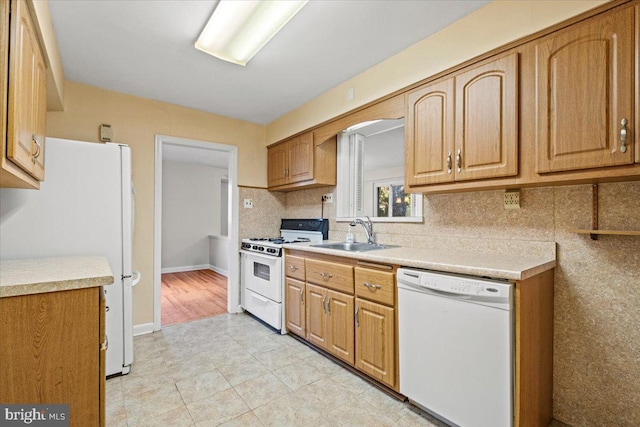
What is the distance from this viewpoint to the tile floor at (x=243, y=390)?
1700mm

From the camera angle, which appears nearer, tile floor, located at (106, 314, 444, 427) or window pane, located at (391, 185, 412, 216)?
tile floor, located at (106, 314, 444, 427)

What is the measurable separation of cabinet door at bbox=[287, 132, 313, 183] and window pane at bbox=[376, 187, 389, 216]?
0.77m

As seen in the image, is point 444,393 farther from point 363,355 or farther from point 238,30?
point 238,30

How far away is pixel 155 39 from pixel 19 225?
58.4 inches

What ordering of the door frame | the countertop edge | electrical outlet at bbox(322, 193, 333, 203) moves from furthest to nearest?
electrical outlet at bbox(322, 193, 333, 203) → the door frame → the countertop edge

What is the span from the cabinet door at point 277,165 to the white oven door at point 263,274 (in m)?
0.95

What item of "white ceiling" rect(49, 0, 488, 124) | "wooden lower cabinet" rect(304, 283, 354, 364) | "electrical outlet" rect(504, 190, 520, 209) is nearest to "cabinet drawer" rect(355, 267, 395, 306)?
"wooden lower cabinet" rect(304, 283, 354, 364)

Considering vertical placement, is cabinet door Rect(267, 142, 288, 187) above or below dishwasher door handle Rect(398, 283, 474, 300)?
above

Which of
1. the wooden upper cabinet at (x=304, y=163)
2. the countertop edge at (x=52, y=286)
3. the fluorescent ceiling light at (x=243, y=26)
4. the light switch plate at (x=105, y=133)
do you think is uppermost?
the fluorescent ceiling light at (x=243, y=26)

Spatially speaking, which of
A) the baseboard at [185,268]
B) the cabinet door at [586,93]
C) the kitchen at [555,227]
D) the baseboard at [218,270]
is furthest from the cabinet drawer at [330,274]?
the baseboard at [185,268]

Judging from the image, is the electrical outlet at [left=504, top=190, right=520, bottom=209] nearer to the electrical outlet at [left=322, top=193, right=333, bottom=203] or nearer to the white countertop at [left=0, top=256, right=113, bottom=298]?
the electrical outlet at [left=322, top=193, right=333, bottom=203]

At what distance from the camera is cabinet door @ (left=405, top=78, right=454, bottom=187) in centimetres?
190

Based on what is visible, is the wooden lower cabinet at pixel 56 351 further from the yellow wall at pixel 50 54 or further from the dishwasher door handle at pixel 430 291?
the dishwasher door handle at pixel 430 291

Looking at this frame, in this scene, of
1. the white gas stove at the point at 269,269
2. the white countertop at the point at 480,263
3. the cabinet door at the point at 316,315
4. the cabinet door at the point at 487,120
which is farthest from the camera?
the white gas stove at the point at 269,269
